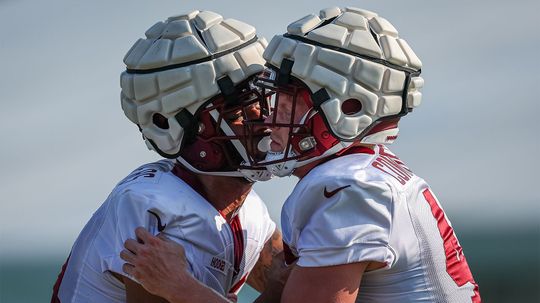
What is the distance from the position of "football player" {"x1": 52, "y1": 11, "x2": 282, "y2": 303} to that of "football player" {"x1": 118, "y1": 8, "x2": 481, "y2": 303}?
1.08ft

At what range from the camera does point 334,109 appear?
382 cm

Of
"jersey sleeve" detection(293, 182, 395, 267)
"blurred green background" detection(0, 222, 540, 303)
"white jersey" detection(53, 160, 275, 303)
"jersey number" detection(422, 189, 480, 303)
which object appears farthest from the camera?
"blurred green background" detection(0, 222, 540, 303)

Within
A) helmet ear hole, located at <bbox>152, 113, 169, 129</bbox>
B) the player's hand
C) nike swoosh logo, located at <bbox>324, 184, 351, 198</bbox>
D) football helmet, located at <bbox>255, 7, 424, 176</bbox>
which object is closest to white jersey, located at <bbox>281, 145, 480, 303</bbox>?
nike swoosh logo, located at <bbox>324, 184, 351, 198</bbox>

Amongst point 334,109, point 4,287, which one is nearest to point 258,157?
point 334,109

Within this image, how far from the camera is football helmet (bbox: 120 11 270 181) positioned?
430 cm

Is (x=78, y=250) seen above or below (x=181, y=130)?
below

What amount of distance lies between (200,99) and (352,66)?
2.30ft

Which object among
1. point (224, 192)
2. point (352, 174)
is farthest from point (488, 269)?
point (352, 174)

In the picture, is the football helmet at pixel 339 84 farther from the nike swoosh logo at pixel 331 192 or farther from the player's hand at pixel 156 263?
the player's hand at pixel 156 263

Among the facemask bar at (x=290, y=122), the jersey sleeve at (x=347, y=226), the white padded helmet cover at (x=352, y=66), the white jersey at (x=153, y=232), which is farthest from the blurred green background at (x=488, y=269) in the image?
the jersey sleeve at (x=347, y=226)

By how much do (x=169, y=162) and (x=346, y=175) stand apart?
3.54ft

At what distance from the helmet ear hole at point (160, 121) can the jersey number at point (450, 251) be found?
1081 millimetres

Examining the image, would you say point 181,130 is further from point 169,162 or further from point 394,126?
point 394,126

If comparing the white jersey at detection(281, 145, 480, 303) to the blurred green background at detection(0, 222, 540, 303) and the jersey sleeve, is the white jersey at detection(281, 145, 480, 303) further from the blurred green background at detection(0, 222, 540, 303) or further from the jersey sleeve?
the blurred green background at detection(0, 222, 540, 303)
